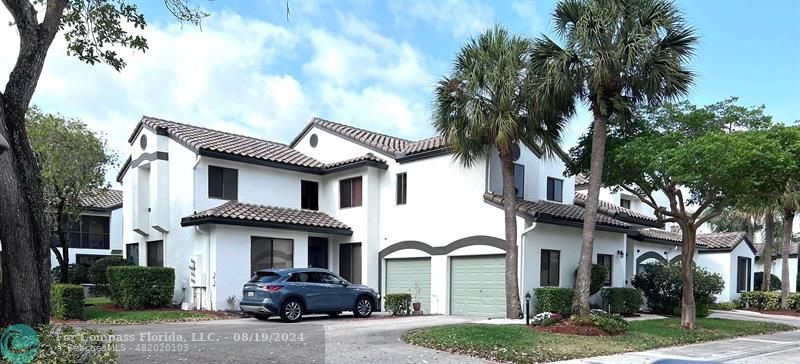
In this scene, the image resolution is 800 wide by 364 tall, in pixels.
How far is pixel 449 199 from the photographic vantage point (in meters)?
21.5

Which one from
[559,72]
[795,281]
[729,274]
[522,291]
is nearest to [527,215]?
[522,291]

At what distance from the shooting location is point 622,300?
20.9m

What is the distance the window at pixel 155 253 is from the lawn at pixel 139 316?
3.61m

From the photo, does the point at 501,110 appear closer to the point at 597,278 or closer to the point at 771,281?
the point at 597,278

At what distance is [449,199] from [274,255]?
252 inches

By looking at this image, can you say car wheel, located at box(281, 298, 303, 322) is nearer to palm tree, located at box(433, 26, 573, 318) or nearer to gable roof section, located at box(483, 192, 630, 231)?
palm tree, located at box(433, 26, 573, 318)

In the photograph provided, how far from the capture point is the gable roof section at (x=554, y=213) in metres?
19.3

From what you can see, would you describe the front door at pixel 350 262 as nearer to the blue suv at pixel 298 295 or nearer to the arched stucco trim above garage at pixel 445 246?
the arched stucco trim above garage at pixel 445 246

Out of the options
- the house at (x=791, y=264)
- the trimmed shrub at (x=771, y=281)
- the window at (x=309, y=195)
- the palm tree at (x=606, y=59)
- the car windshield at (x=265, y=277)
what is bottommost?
the trimmed shrub at (x=771, y=281)

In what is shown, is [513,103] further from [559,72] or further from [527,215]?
[527,215]

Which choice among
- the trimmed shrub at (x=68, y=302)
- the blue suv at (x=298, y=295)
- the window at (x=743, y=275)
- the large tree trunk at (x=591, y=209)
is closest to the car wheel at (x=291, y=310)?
the blue suv at (x=298, y=295)

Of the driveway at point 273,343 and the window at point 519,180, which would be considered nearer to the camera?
the driveway at point 273,343

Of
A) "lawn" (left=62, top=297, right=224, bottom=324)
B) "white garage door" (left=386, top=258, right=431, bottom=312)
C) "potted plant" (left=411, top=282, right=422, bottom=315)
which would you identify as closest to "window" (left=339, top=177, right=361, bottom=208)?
"white garage door" (left=386, top=258, right=431, bottom=312)

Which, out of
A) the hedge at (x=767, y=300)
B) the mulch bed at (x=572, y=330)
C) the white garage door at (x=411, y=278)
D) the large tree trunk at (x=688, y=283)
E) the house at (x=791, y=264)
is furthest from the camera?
the house at (x=791, y=264)
